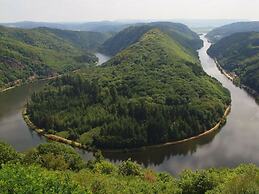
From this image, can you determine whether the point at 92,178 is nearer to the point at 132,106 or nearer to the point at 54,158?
the point at 54,158

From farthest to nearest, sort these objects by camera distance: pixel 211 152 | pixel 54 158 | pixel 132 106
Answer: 1. pixel 132 106
2. pixel 211 152
3. pixel 54 158

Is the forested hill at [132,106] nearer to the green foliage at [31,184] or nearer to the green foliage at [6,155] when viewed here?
the green foliage at [6,155]

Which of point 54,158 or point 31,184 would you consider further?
point 54,158

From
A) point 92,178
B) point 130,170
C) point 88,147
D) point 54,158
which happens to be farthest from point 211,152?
point 92,178

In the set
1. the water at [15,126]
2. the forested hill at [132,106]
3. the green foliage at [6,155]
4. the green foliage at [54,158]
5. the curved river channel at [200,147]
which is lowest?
the water at [15,126]

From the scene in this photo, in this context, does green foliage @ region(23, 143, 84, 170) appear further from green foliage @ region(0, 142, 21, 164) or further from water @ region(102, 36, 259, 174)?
water @ region(102, 36, 259, 174)

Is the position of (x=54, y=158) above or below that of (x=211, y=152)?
above

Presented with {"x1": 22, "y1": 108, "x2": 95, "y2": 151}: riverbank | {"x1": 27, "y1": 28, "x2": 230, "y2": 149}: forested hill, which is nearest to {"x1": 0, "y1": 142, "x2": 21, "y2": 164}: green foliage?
{"x1": 22, "y1": 108, "x2": 95, "y2": 151}: riverbank

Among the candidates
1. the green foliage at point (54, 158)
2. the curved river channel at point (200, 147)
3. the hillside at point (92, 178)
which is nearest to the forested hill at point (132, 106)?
the curved river channel at point (200, 147)
